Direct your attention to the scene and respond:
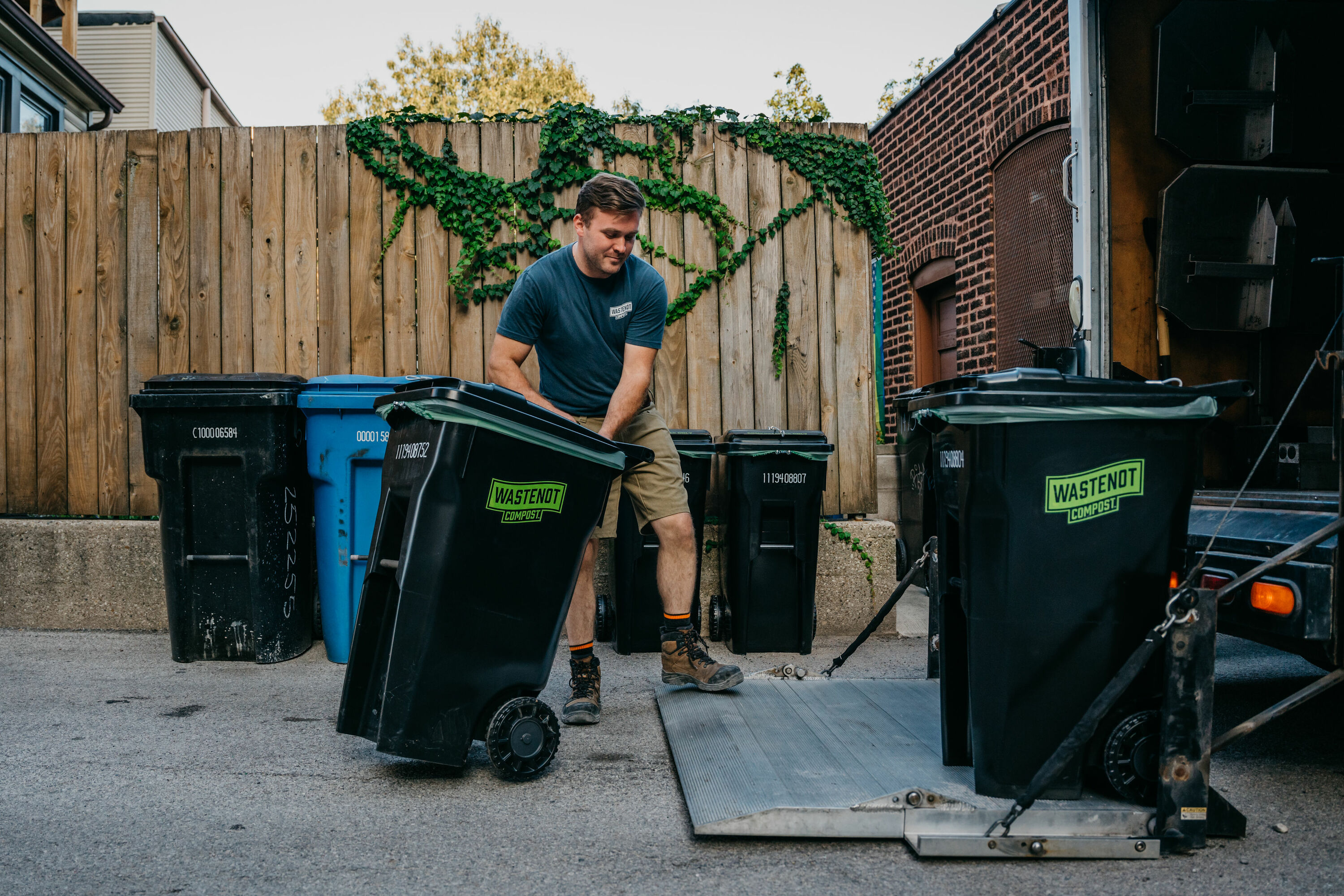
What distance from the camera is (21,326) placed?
5176 millimetres

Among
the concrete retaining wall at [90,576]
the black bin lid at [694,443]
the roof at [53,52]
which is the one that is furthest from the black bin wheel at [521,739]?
the roof at [53,52]

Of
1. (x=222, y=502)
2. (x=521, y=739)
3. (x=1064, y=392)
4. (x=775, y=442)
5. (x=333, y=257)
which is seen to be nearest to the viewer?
(x=1064, y=392)

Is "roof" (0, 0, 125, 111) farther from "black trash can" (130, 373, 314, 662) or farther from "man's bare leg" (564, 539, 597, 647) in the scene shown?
"man's bare leg" (564, 539, 597, 647)

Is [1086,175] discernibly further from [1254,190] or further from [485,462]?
[485,462]

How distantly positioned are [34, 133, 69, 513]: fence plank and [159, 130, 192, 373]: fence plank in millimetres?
572

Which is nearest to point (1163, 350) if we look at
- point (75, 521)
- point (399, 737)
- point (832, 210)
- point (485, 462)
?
point (832, 210)

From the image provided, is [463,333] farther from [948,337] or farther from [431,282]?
[948,337]

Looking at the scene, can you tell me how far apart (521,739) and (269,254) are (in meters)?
3.74

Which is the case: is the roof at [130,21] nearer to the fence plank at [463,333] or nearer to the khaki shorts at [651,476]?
the fence plank at [463,333]

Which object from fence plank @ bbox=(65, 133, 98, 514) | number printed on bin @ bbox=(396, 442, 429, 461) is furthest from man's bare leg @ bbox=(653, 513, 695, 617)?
fence plank @ bbox=(65, 133, 98, 514)

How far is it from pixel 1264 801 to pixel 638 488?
2174mm

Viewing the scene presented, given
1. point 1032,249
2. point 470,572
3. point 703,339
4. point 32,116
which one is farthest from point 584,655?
point 32,116

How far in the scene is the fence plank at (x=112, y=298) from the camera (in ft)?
16.8

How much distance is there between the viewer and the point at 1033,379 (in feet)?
7.24
